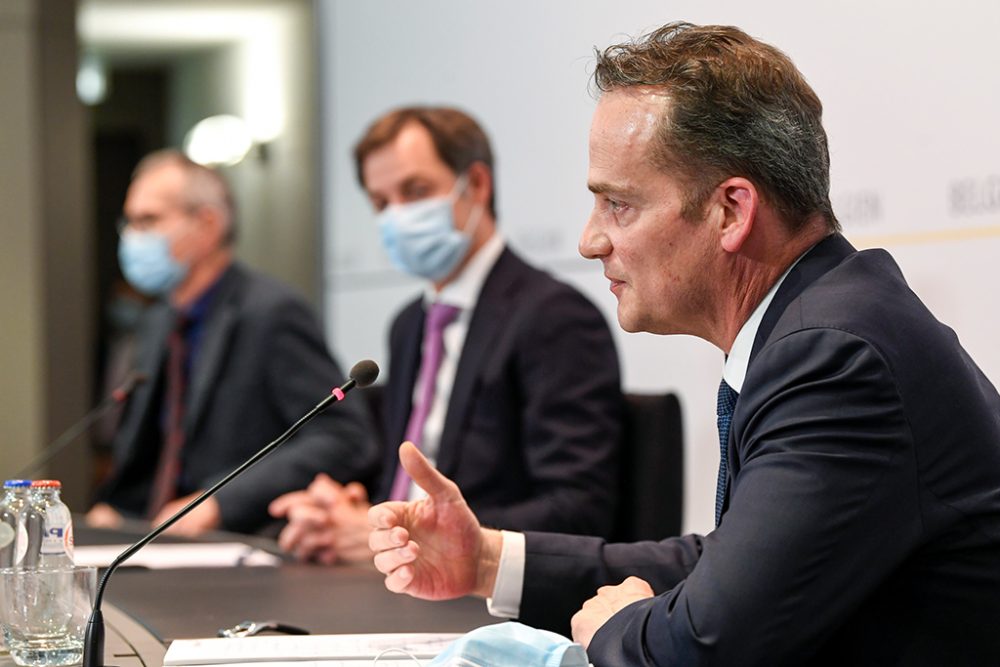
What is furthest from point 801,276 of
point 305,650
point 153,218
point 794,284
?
point 153,218

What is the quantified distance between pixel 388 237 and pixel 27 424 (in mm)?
3240

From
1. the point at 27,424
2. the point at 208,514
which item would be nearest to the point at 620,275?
the point at 208,514

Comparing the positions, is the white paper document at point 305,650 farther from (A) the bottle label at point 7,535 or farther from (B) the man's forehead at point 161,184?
(B) the man's forehead at point 161,184

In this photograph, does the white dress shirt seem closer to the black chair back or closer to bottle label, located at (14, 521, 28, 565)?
the black chair back

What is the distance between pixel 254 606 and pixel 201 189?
2.42 metres

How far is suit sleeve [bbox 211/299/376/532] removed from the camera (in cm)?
332

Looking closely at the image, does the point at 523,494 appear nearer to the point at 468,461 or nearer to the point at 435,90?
the point at 468,461

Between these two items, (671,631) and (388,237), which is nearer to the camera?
(671,631)

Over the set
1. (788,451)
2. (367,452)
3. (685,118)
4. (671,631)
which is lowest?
(367,452)

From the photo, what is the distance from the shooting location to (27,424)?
5832 millimetres

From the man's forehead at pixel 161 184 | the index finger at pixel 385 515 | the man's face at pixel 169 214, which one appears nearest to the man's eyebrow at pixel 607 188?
the index finger at pixel 385 515

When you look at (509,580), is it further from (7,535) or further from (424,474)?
(7,535)

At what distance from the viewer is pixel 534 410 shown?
2715mm

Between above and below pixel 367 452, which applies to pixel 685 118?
above
